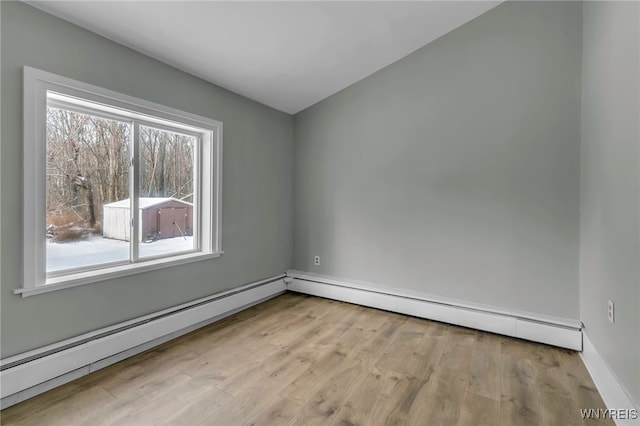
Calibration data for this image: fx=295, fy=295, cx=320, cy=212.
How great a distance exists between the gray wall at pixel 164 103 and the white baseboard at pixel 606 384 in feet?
10.2

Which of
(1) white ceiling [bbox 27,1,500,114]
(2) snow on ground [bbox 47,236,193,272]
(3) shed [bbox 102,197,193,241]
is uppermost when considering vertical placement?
(1) white ceiling [bbox 27,1,500,114]

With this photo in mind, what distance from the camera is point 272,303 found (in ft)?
11.8

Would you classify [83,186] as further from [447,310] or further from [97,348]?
[447,310]

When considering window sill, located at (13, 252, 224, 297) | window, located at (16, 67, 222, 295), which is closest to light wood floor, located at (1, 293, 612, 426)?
window sill, located at (13, 252, 224, 297)

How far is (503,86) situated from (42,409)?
4254 mm

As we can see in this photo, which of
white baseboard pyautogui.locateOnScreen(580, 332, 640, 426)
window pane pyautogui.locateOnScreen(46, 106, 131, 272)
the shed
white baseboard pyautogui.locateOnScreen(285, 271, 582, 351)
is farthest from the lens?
white baseboard pyautogui.locateOnScreen(285, 271, 582, 351)

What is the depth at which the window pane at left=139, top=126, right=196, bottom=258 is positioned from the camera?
2.60m

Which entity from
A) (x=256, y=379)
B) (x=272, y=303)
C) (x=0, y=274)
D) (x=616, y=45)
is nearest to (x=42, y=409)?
(x=0, y=274)

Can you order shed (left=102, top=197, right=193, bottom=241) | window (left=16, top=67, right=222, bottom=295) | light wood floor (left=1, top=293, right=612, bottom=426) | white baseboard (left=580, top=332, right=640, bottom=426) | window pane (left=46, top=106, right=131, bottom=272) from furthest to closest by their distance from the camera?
shed (left=102, top=197, right=193, bottom=241)
window pane (left=46, top=106, right=131, bottom=272)
window (left=16, top=67, right=222, bottom=295)
light wood floor (left=1, top=293, right=612, bottom=426)
white baseboard (left=580, top=332, right=640, bottom=426)

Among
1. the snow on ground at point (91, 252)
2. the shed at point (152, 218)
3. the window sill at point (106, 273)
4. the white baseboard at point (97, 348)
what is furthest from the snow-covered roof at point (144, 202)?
the white baseboard at point (97, 348)

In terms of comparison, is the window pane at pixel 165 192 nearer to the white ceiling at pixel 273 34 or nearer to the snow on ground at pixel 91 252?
the snow on ground at pixel 91 252

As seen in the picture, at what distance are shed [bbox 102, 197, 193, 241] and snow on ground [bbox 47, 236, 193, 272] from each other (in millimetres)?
62

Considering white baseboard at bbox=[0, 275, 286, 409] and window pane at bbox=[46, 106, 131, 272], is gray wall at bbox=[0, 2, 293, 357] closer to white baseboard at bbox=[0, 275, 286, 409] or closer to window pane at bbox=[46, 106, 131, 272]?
white baseboard at bbox=[0, 275, 286, 409]

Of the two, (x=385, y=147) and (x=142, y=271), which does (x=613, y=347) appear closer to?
(x=385, y=147)
